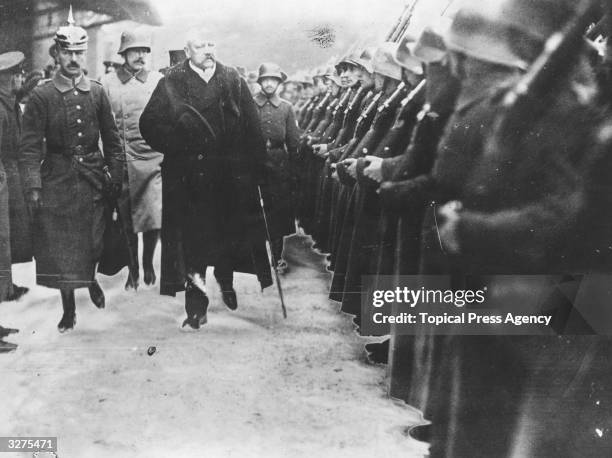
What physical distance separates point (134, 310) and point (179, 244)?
1.16 ft

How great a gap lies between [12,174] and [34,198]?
0.43 ft

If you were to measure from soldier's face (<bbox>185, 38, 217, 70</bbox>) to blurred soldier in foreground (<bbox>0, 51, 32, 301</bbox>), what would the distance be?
2.17 feet

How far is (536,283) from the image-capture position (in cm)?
195

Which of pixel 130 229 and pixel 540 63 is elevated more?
pixel 540 63

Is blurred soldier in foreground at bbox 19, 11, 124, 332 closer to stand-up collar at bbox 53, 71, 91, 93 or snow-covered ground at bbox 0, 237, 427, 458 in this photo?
stand-up collar at bbox 53, 71, 91, 93

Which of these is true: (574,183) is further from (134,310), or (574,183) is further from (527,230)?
(134,310)

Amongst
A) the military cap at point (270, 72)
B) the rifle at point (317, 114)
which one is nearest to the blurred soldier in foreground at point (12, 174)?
the military cap at point (270, 72)

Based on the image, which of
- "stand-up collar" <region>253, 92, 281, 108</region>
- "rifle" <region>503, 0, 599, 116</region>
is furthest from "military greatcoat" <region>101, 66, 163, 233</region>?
"rifle" <region>503, 0, 599, 116</region>

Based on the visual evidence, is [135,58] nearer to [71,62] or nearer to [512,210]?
[71,62]

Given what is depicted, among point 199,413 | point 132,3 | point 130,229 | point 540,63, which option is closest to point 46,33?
point 132,3

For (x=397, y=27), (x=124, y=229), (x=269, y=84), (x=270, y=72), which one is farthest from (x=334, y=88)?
(x=124, y=229)

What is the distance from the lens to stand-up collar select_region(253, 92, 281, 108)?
10.6ft

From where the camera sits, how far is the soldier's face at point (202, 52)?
2.74 metres

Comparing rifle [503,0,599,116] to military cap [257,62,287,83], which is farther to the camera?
military cap [257,62,287,83]
